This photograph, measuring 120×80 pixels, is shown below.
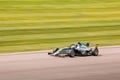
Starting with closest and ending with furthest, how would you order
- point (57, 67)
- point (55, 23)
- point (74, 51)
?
point (57, 67) < point (74, 51) < point (55, 23)

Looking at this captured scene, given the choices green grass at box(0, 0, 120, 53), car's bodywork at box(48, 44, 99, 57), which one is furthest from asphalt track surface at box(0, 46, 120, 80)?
green grass at box(0, 0, 120, 53)

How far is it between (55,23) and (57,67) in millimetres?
8655

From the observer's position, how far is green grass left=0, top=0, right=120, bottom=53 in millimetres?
19469

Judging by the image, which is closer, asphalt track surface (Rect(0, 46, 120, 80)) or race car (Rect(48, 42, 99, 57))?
asphalt track surface (Rect(0, 46, 120, 80))

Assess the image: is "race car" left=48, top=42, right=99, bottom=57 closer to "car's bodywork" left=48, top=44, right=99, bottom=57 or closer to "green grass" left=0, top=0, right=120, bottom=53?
"car's bodywork" left=48, top=44, right=99, bottom=57

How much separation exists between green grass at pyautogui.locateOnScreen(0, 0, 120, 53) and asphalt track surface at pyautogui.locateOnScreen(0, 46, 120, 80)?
241 cm

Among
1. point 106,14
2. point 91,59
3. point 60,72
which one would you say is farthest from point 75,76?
point 106,14

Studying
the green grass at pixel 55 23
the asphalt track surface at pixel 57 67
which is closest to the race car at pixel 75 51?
the asphalt track surface at pixel 57 67

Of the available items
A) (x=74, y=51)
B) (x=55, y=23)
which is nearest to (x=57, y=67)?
(x=74, y=51)

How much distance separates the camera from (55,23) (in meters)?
22.6

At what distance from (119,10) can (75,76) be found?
543 inches

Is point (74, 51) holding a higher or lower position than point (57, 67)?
higher

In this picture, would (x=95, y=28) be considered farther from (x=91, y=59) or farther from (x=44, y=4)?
(x=91, y=59)

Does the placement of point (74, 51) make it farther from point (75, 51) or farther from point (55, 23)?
point (55, 23)
